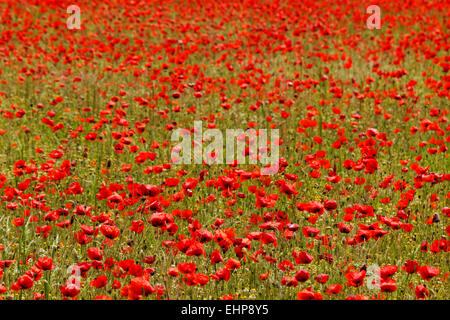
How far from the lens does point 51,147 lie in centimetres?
546

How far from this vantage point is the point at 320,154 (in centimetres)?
412

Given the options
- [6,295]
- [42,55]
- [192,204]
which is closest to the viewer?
[6,295]

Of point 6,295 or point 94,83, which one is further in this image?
point 94,83

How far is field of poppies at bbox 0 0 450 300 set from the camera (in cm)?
301

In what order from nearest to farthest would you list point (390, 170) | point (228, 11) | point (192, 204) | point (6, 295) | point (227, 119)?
point (6, 295), point (192, 204), point (390, 170), point (227, 119), point (228, 11)

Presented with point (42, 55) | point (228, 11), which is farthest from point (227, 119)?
point (228, 11)

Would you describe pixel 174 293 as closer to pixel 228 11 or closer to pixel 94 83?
pixel 94 83

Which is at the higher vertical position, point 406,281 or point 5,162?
point 5,162

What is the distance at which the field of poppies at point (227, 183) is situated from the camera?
9.89 feet

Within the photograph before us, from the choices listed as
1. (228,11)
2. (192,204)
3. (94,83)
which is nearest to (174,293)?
(192,204)

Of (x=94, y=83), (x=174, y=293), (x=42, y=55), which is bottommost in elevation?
(x=174, y=293)

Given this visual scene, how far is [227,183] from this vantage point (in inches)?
139

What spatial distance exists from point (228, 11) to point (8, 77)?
212 inches

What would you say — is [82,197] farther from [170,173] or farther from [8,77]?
[8,77]
